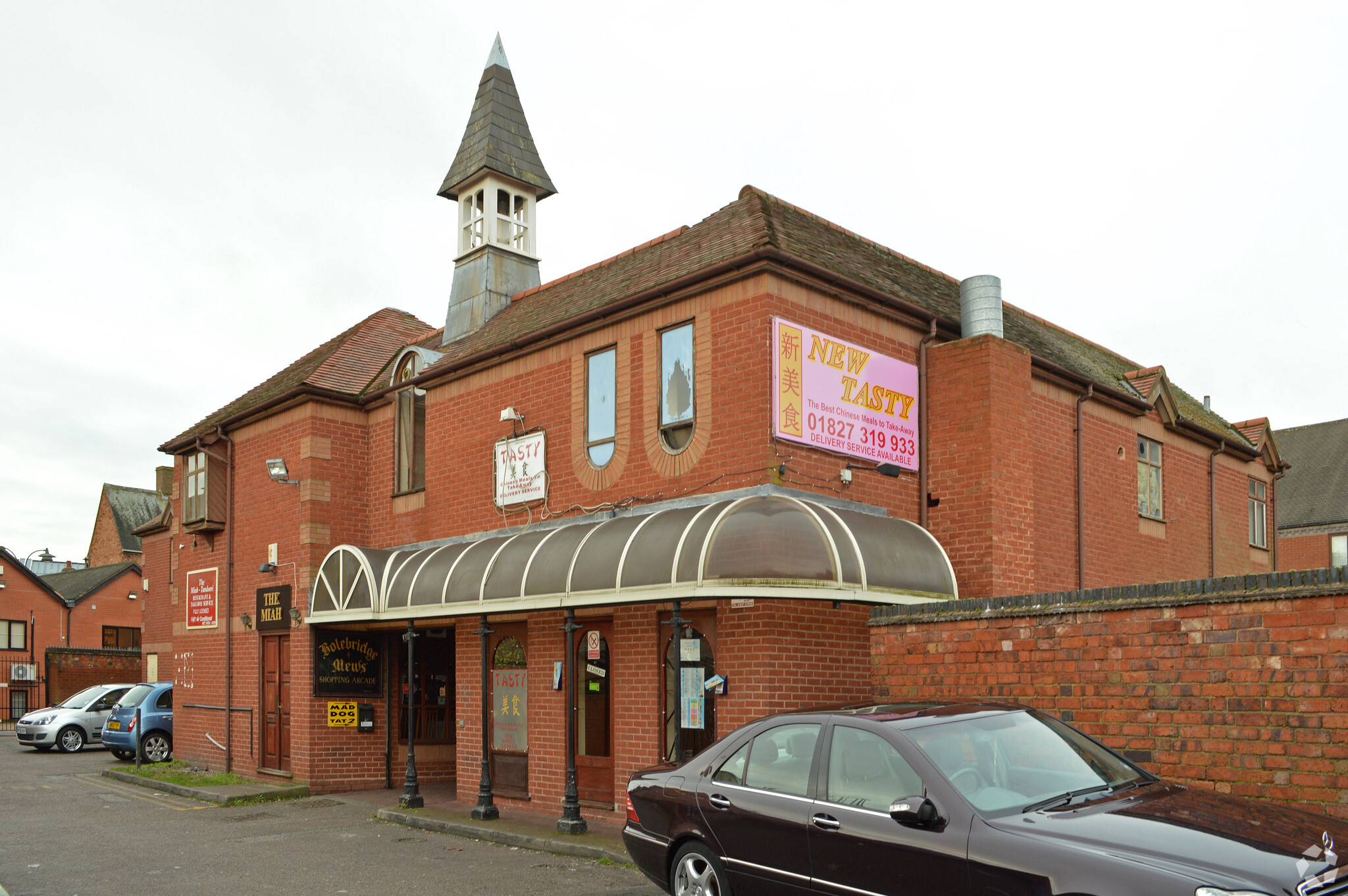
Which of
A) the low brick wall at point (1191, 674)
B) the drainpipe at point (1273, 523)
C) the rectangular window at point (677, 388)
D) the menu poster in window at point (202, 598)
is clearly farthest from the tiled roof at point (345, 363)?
the drainpipe at point (1273, 523)

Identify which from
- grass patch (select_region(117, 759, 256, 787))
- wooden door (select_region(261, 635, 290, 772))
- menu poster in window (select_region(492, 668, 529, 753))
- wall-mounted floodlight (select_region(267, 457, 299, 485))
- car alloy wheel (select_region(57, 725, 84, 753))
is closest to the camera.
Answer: menu poster in window (select_region(492, 668, 529, 753))

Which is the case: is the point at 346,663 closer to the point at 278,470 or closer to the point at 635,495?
the point at 278,470

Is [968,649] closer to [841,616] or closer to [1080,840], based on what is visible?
[841,616]

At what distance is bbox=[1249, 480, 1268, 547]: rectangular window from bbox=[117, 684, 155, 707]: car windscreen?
72.7 feet

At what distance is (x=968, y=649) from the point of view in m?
9.45

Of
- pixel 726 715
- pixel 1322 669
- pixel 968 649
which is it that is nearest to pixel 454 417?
pixel 726 715

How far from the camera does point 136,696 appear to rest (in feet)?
77.2

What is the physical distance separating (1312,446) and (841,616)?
3859cm

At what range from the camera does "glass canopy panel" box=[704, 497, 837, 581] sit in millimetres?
10094

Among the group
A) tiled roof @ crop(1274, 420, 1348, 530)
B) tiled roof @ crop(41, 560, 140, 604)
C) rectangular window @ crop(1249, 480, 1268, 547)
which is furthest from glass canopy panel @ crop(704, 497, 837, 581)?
tiled roof @ crop(41, 560, 140, 604)

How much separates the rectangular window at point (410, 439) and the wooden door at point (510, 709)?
3.76 metres

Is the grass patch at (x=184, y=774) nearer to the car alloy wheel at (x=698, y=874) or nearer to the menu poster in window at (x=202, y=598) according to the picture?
the menu poster in window at (x=202, y=598)

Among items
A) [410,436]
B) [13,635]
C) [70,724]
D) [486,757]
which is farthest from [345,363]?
[13,635]

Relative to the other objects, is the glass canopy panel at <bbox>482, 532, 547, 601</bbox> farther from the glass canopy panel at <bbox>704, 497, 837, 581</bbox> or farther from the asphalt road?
the glass canopy panel at <bbox>704, 497, 837, 581</bbox>
